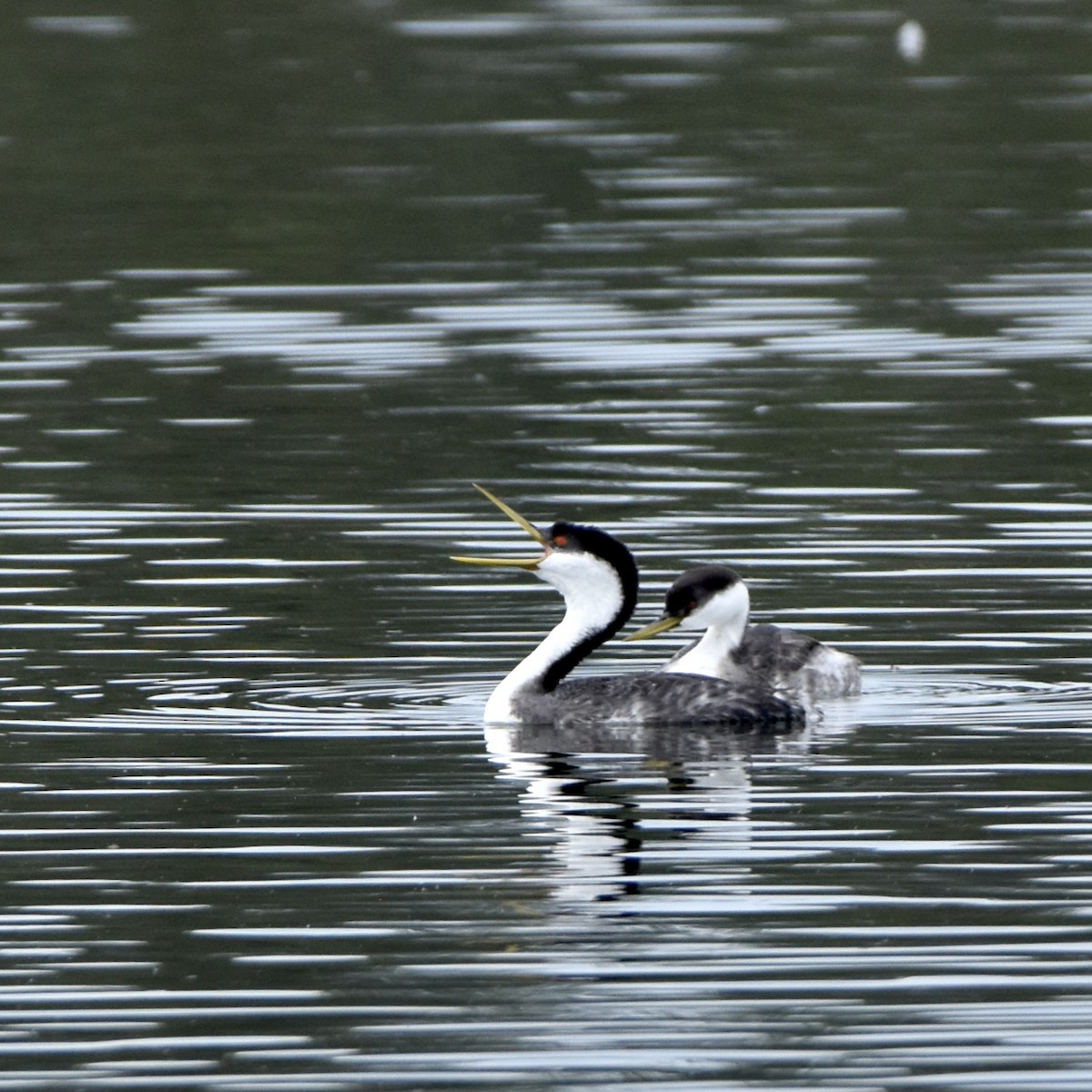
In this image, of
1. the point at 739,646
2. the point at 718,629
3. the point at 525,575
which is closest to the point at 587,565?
the point at 718,629

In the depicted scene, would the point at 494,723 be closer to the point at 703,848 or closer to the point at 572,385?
the point at 703,848

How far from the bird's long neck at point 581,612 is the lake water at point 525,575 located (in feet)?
1.34

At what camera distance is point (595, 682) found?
533 inches

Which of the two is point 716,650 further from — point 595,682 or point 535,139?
point 535,139

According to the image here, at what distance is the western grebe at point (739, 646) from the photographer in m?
13.7

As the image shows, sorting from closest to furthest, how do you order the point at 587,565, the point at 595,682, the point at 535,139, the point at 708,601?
the point at 595,682 → the point at 587,565 → the point at 708,601 → the point at 535,139

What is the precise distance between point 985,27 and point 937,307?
60.9 ft

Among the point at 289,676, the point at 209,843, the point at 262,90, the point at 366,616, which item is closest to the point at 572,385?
the point at 366,616

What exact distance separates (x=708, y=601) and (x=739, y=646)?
1.11 feet

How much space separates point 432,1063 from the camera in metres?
8.71

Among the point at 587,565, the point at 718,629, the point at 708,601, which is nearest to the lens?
the point at 587,565

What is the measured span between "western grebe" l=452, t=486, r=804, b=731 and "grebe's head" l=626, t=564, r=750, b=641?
437mm

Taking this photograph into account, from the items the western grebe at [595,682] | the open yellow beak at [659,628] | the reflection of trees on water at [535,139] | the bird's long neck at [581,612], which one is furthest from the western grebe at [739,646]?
the reflection of trees on water at [535,139]

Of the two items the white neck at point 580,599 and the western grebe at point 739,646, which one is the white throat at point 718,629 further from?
the white neck at point 580,599
